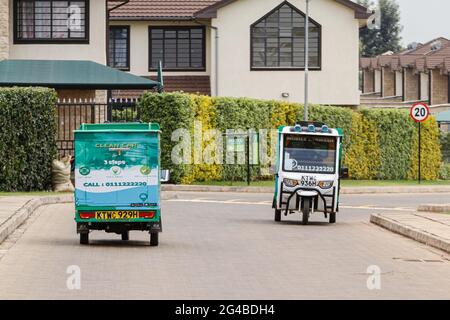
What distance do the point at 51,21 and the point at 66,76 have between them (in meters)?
4.24

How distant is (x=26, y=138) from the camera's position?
119ft

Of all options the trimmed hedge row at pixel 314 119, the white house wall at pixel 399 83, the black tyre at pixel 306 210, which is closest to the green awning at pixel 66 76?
the trimmed hedge row at pixel 314 119

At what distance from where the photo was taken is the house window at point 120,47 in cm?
6256

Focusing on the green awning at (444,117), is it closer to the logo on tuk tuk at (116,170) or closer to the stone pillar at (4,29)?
the stone pillar at (4,29)

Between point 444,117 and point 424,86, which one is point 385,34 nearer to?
point 424,86

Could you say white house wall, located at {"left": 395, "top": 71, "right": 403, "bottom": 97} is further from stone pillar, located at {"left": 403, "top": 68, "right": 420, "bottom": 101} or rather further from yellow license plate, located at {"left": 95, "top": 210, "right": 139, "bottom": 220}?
yellow license plate, located at {"left": 95, "top": 210, "right": 139, "bottom": 220}

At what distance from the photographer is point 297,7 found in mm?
60500

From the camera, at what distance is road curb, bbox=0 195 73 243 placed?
23031 millimetres

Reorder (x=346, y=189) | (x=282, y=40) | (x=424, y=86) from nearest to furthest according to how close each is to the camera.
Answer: (x=346, y=189) → (x=282, y=40) → (x=424, y=86)

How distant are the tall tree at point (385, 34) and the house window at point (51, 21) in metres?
95.1

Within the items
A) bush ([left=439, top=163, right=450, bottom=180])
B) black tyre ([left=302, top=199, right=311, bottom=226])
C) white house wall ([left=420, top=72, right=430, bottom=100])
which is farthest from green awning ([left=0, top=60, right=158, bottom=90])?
white house wall ([left=420, top=72, right=430, bottom=100])

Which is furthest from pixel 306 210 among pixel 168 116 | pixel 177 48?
pixel 177 48
